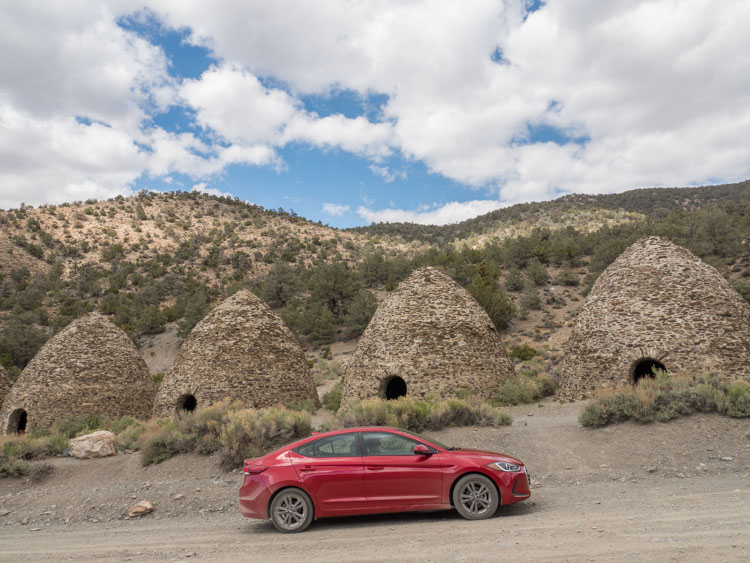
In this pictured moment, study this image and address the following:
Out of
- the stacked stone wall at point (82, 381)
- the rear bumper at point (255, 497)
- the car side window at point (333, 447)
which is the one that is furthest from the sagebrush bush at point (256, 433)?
the stacked stone wall at point (82, 381)

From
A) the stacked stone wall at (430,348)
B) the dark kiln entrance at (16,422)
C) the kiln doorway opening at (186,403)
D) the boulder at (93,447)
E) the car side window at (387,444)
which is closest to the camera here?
the car side window at (387,444)

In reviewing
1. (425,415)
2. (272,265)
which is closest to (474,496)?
(425,415)

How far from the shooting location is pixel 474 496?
260 inches

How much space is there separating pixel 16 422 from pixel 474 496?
62.8 ft

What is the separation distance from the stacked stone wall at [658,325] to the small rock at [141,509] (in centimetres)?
1111

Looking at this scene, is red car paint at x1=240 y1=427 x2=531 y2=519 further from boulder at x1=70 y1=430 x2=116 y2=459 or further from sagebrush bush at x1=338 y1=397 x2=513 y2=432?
boulder at x1=70 y1=430 x2=116 y2=459

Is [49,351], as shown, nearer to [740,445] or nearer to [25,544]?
[25,544]

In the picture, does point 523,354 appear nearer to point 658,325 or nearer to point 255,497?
point 658,325

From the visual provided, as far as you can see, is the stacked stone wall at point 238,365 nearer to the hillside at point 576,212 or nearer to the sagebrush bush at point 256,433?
the sagebrush bush at point 256,433

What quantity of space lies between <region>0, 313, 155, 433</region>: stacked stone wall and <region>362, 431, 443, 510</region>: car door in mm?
15122

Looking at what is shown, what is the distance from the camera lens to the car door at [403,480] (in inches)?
258

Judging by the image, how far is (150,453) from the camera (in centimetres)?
1184

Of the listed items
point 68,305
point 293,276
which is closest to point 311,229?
point 293,276

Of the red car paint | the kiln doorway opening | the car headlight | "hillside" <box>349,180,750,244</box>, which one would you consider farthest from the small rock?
"hillside" <box>349,180,750,244</box>
